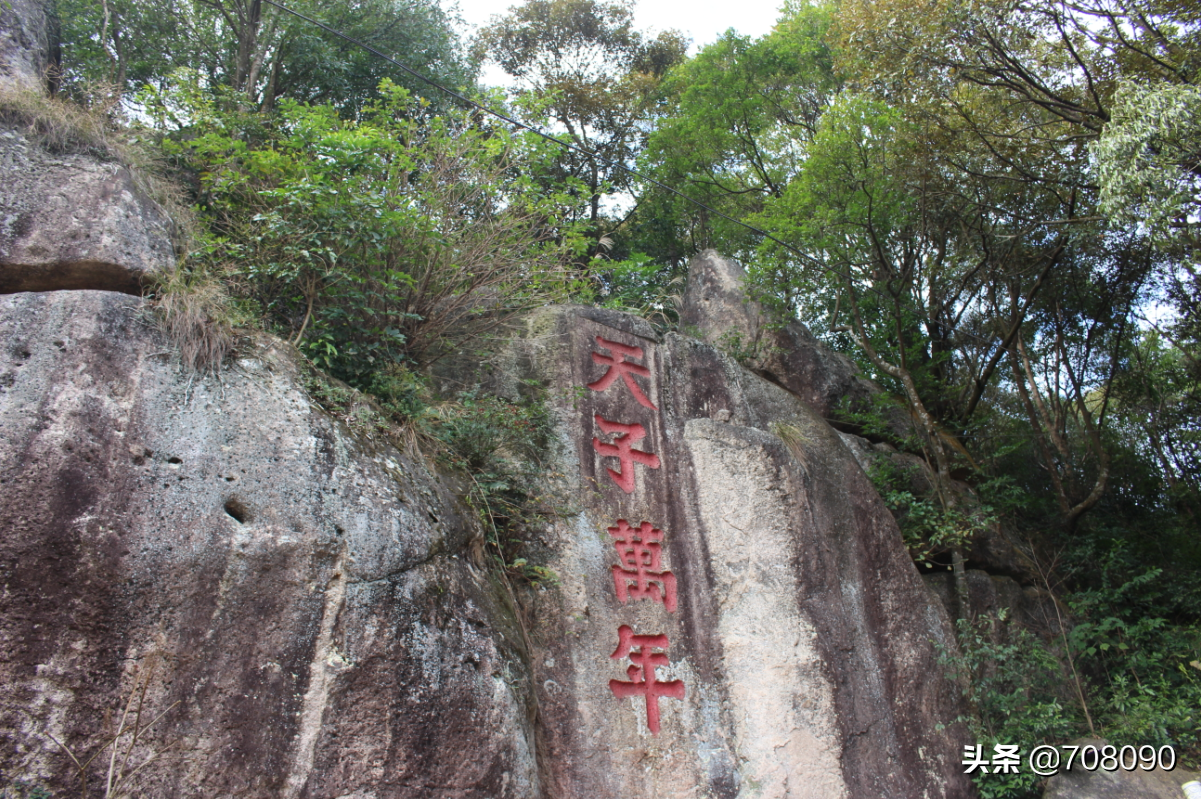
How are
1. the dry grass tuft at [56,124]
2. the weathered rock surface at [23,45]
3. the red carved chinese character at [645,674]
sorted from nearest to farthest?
the dry grass tuft at [56,124], the red carved chinese character at [645,674], the weathered rock surface at [23,45]

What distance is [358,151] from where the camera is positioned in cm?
593

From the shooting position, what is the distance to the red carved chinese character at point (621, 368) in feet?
22.1

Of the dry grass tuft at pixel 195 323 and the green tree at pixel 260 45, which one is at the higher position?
the green tree at pixel 260 45

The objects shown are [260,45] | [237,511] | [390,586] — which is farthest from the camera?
[260,45]

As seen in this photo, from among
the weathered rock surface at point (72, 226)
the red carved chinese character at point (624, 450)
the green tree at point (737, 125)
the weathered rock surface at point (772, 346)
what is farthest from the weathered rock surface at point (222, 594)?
the green tree at point (737, 125)

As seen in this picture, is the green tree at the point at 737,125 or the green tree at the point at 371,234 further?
the green tree at the point at 737,125

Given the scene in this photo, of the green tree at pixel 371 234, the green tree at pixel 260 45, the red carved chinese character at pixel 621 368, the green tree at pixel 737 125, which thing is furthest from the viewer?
the green tree at pixel 737 125

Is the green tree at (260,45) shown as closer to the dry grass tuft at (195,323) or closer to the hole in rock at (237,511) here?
the dry grass tuft at (195,323)

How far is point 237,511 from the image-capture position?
13.3 ft

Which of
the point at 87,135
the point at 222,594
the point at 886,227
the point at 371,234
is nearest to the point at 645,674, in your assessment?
the point at 222,594

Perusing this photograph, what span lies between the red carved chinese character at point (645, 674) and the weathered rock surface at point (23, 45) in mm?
5725

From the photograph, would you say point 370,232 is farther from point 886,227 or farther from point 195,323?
point 886,227

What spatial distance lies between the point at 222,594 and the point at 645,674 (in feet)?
9.32

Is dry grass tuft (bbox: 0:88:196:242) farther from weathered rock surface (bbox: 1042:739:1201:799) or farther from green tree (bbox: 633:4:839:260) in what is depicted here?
green tree (bbox: 633:4:839:260)
